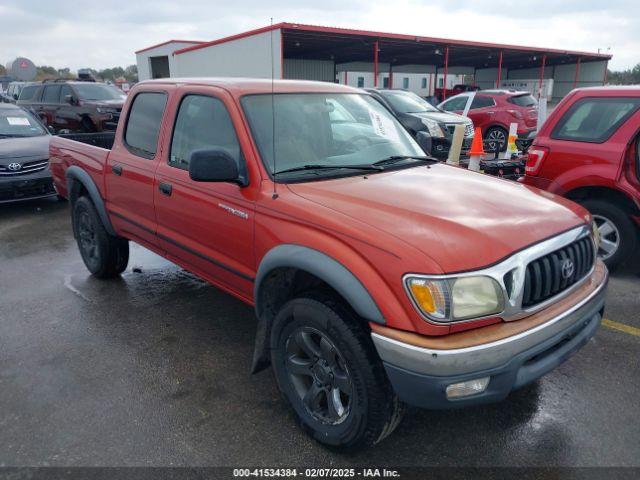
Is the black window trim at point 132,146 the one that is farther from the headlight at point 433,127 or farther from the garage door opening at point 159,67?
the garage door opening at point 159,67

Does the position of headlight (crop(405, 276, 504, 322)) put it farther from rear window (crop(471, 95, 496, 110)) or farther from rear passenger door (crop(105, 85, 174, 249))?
rear window (crop(471, 95, 496, 110))

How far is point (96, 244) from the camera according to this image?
15.9 feet

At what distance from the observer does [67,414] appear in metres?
2.87

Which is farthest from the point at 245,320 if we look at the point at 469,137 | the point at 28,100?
the point at 28,100

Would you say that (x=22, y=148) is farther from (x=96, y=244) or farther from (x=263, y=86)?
(x=263, y=86)

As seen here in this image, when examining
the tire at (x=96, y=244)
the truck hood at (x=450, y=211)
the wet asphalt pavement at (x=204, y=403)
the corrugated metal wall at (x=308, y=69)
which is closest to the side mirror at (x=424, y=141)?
the truck hood at (x=450, y=211)

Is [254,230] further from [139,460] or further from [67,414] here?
[67,414]

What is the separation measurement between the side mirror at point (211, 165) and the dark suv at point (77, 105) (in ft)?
33.8

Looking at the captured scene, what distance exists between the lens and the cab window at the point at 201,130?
315 cm

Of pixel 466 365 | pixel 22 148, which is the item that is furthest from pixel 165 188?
pixel 22 148

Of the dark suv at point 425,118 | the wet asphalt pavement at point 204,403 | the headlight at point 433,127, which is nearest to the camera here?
the wet asphalt pavement at point 204,403

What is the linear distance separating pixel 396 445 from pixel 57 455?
1.74m

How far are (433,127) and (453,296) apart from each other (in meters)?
8.93

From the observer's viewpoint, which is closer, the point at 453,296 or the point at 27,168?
the point at 453,296
